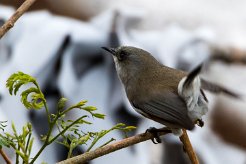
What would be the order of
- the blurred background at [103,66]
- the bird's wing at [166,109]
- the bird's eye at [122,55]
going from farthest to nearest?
the blurred background at [103,66], the bird's eye at [122,55], the bird's wing at [166,109]

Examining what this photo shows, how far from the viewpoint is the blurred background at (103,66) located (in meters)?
1.76

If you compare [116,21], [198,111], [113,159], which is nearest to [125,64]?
[198,111]

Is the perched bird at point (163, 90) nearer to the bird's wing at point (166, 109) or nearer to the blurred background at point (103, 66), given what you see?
the bird's wing at point (166, 109)

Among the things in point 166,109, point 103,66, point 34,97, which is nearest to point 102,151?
point 34,97

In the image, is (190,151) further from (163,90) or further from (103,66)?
(103,66)

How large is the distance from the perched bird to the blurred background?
73 cm

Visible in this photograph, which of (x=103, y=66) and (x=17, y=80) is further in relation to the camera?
(x=103, y=66)

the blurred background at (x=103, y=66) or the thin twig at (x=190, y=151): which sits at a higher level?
the thin twig at (x=190, y=151)

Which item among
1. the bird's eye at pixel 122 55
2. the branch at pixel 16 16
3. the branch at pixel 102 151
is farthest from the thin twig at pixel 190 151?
the bird's eye at pixel 122 55

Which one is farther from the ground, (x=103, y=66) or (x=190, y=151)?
(x=190, y=151)

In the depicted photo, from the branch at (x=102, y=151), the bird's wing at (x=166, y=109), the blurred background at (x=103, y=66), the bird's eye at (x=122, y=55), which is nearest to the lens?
the branch at (x=102, y=151)

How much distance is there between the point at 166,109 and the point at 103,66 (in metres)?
1.27

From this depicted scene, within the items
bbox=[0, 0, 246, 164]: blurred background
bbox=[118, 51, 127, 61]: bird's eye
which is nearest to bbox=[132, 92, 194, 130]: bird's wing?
bbox=[118, 51, 127, 61]: bird's eye

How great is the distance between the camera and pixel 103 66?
193 centimetres
